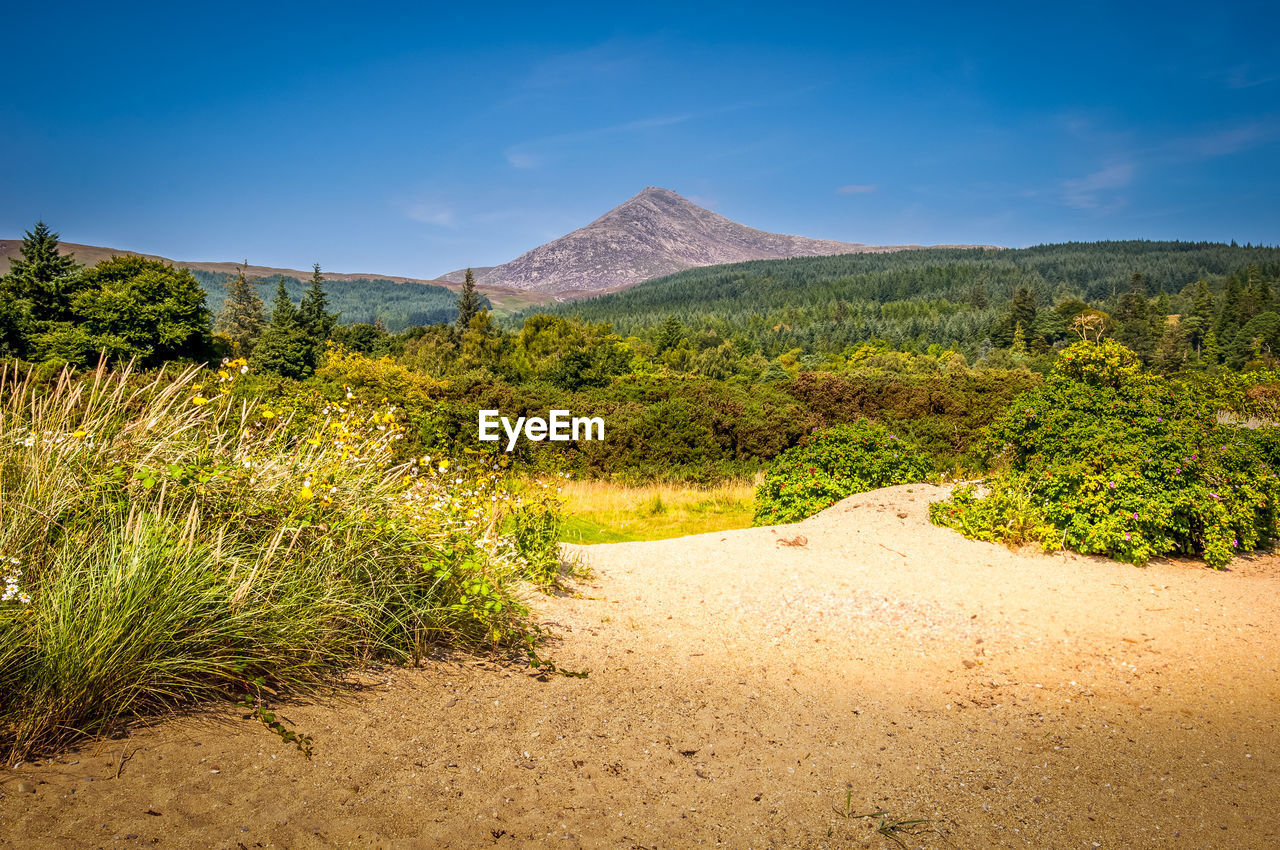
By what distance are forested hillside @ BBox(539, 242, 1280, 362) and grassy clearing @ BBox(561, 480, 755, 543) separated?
47.2 m

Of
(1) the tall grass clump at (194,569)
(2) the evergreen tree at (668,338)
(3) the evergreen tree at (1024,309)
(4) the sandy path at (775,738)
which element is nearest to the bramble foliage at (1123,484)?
(4) the sandy path at (775,738)

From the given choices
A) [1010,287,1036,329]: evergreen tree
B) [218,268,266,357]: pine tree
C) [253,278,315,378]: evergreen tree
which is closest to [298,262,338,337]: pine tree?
[253,278,315,378]: evergreen tree

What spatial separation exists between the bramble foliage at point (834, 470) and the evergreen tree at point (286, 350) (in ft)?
119

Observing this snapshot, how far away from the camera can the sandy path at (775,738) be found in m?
2.81

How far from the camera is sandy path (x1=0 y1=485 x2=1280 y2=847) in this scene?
2807 millimetres

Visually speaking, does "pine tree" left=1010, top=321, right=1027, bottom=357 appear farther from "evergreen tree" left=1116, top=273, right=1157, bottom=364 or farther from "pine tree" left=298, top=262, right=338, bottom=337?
"pine tree" left=298, top=262, right=338, bottom=337

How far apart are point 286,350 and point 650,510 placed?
35630 millimetres

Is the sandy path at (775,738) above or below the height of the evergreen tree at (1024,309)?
below

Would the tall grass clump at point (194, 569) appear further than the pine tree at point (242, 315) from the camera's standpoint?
No

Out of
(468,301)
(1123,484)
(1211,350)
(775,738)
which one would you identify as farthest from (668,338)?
(775,738)

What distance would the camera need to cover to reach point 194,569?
11.4 feet

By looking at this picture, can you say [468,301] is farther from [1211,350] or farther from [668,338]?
[1211,350]

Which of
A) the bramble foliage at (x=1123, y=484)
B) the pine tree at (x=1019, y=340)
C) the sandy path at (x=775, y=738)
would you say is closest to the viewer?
the sandy path at (x=775, y=738)

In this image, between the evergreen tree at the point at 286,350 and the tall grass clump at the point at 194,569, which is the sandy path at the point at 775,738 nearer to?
the tall grass clump at the point at 194,569
